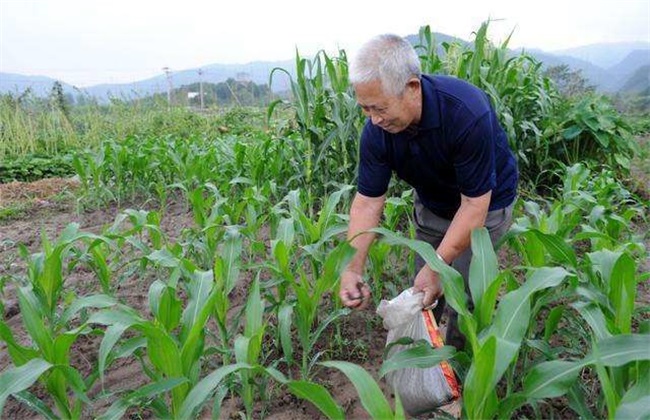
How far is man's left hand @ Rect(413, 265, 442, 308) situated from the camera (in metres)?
1.79

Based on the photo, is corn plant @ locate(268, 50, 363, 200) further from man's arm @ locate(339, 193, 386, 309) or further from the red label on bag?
the red label on bag

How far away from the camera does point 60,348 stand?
5.01 feet

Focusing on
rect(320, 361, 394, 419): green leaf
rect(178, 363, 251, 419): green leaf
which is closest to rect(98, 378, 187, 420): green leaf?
rect(178, 363, 251, 419): green leaf

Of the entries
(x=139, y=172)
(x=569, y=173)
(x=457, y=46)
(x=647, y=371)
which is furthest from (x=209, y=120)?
(x=647, y=371)

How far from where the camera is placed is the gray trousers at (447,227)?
86.8 inches

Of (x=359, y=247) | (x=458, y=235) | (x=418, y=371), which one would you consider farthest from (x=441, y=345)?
(x=359, y=247)

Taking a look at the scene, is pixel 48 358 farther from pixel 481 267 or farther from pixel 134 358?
pixel 481 267

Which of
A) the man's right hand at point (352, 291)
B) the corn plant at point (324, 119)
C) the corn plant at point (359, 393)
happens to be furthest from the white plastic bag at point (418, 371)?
the corn plant at point (324, 119)

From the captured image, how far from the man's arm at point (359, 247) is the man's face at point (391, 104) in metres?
0.39

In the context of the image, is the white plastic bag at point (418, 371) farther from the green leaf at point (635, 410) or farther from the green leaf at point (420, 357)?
the green leaf at point (635, 410)

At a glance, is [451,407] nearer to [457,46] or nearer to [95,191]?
[457,46]

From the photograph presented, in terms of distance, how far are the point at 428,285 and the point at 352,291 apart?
1.02ft

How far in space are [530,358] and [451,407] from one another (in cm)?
51

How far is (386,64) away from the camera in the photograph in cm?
163
